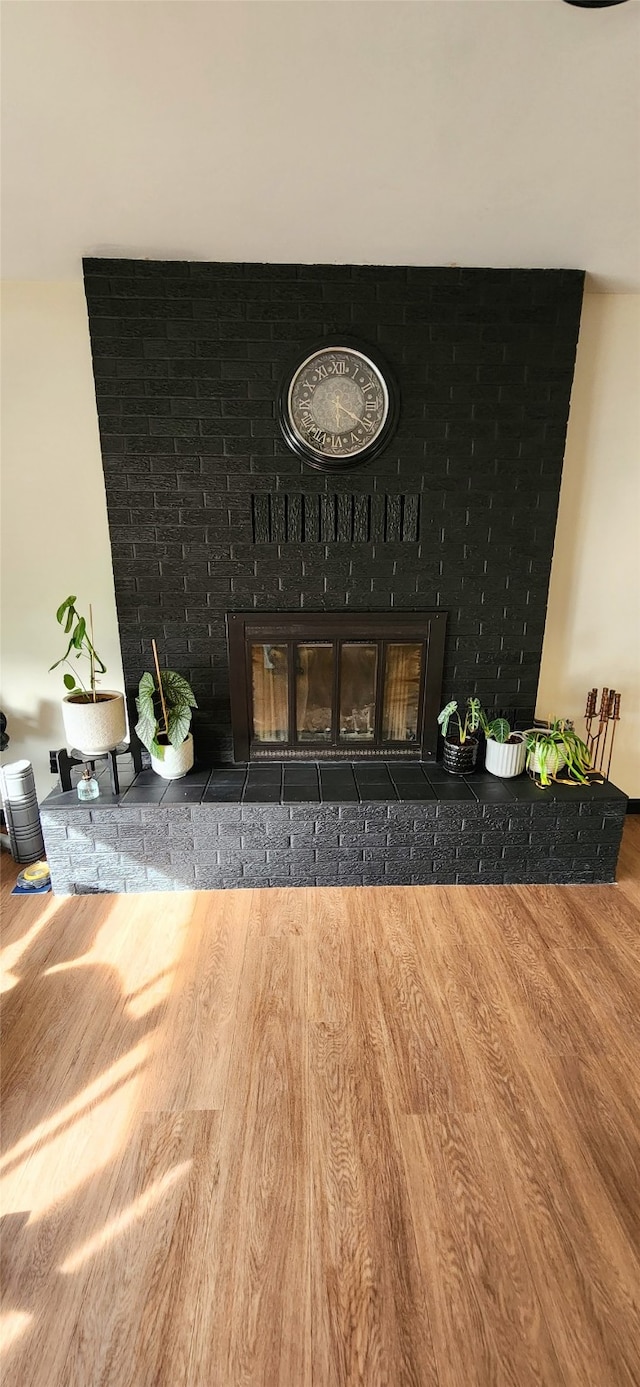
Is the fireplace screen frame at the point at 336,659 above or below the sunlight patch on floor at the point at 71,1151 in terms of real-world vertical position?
above

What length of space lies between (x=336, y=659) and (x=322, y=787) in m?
0.57

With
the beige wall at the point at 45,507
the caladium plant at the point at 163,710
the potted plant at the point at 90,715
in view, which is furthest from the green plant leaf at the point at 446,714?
the beige wall at the point at 45,507

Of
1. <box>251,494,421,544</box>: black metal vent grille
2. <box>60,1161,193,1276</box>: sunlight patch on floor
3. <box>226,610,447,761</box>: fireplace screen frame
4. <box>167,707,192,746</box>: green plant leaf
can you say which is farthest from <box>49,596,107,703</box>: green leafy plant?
<box>60,1161,193,1276</box>: sunlight patch on floor

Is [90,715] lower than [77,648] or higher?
lower

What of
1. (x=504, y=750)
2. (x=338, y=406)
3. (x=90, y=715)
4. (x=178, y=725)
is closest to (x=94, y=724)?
(x=90, y=715)

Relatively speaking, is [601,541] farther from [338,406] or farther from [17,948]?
[17,948]

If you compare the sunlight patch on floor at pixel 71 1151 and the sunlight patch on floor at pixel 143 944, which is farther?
the sunlight patch on floor at pixel 143 944

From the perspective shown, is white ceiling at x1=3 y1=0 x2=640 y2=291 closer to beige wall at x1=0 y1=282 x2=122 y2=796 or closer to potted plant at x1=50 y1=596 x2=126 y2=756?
beige wall at x1=0 y1=282 x2=122 y2=796

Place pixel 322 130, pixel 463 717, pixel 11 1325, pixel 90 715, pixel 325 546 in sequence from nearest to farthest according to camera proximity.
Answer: pixel 11 1325 → pixel 322 130 → pixel 90 715 → pixel 325 546 → pixel 463 717

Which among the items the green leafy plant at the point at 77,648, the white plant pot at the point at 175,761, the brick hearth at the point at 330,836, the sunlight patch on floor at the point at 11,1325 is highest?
the green leafy plant at the point at 77,648

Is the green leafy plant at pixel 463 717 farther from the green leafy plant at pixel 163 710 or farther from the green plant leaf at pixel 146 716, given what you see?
→ the green plant leaf at pixel 146 716

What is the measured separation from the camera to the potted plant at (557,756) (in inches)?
97.2

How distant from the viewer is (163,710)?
7.95 ft

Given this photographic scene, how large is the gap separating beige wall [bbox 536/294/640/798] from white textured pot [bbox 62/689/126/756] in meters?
1.95
